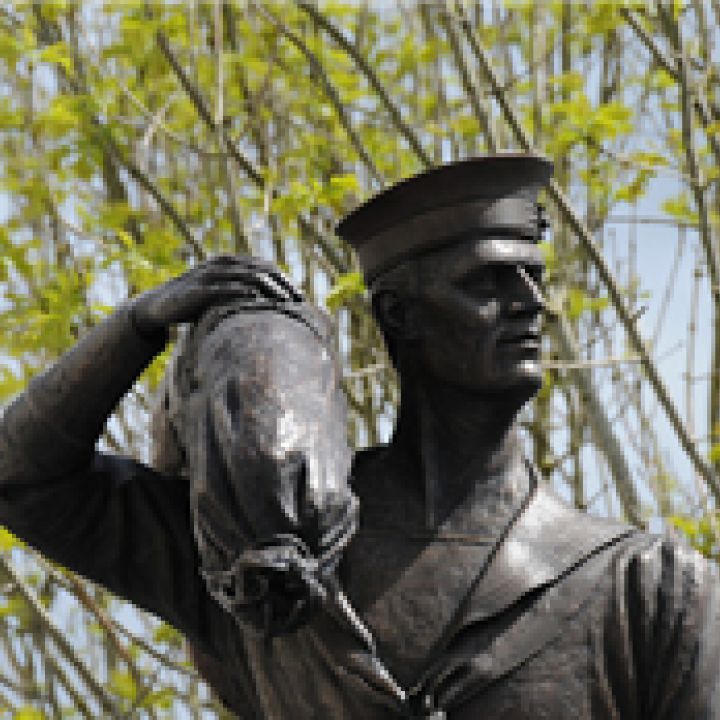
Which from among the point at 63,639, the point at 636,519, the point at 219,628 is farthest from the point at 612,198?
the point at 219,628

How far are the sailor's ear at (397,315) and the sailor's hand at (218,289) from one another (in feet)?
0.87

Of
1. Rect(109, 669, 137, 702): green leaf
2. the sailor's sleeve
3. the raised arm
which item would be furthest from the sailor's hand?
Rect(109, 669, 137, 702): green leaf

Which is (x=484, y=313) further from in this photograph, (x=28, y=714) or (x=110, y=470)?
(x=28, y=714)

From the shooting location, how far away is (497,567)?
316 cm

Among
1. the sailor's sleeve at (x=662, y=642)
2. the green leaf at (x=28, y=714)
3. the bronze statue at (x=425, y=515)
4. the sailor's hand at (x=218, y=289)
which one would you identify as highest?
the sailor's hand at (x=218, y=289)

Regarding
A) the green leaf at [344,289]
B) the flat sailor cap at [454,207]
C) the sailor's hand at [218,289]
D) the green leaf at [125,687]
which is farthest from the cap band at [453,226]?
the green leaf at [125,687]

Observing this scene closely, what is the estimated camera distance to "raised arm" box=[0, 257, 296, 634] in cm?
304

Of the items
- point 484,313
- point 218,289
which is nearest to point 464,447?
point 484,313

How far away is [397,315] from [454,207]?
0.20 meters

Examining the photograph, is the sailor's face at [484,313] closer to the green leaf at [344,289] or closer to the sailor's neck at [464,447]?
the sailor's neck at [464,447]

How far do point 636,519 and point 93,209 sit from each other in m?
2.76

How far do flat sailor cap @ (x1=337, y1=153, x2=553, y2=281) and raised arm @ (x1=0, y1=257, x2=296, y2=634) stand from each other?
28cm

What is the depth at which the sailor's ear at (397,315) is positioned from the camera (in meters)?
Result: 3.26

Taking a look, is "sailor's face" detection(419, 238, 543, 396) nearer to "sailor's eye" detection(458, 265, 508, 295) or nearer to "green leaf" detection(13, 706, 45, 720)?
"sailor's eye" detection(458, 265, 508, 295)
